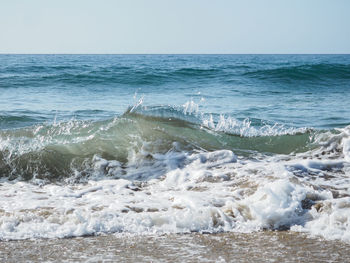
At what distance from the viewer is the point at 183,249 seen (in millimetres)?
2977

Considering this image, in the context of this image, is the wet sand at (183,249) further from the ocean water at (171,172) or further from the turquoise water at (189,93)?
the turquoise water at (189,93)

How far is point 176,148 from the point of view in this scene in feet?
19.2

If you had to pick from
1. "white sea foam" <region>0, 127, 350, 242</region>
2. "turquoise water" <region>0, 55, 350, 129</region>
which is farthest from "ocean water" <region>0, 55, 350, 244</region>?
"turquoise water" <region>0, 55, 350, 129</region>

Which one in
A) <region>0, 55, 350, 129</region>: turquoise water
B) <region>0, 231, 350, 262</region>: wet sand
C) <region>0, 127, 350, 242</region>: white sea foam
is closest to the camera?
<region>0, 231, 350, 262</region>: wet sand

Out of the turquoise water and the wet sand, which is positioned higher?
the turquoise water

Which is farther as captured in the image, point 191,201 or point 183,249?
point 191,201

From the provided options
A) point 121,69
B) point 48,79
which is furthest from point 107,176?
point 121,69

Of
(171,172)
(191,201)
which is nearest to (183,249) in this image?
(191,201)

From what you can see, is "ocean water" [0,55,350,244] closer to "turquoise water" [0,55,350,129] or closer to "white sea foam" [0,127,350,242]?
"white sea foam" [0,127,350,242]

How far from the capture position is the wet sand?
280 cm

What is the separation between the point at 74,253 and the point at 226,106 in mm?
8528

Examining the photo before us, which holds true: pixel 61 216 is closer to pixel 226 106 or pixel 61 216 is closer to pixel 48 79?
pixel 226 106

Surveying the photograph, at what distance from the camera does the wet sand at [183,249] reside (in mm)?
2801

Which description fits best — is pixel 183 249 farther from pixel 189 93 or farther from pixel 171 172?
pixel 189 93
